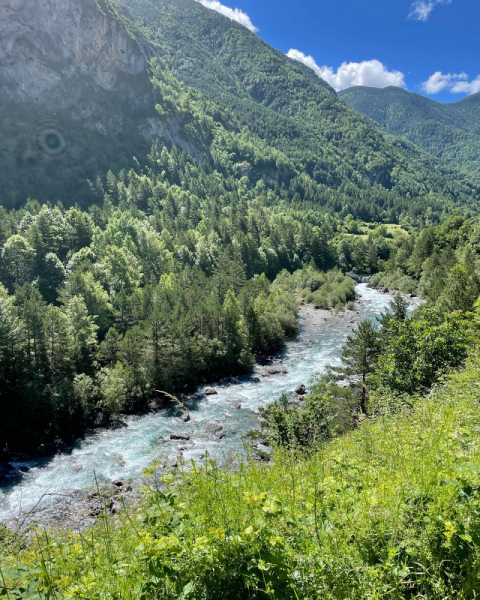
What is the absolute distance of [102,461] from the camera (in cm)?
3259

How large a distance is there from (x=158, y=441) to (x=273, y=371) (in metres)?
22.4

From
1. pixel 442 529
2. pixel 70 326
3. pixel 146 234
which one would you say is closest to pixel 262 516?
pixel 442 529

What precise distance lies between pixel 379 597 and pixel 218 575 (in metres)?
1.88

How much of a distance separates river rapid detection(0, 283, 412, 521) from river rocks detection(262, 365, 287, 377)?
68cm

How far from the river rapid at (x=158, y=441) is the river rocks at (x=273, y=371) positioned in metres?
0.68

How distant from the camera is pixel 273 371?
52.7 meters

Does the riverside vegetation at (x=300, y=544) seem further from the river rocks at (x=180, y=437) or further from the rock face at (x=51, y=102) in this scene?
the rock face at (x=51, y=102)

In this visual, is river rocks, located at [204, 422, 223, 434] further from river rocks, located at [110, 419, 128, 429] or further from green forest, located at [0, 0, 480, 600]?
river rocks, located at [110, 419, 128, 429]

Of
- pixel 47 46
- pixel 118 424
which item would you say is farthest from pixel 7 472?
pixel 47 46

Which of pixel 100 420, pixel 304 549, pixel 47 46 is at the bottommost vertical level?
pixel 100 420

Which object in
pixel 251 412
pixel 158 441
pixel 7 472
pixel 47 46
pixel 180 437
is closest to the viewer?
pixel 7 472

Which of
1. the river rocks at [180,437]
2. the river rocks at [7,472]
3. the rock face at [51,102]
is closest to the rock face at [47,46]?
the rock face at [51,102]

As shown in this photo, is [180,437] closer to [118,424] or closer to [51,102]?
[118,424]

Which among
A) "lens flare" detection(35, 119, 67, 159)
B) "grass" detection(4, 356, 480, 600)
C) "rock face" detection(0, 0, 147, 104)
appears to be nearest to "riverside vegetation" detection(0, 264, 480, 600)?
"grass" detection(4, 356, 480, 600)
